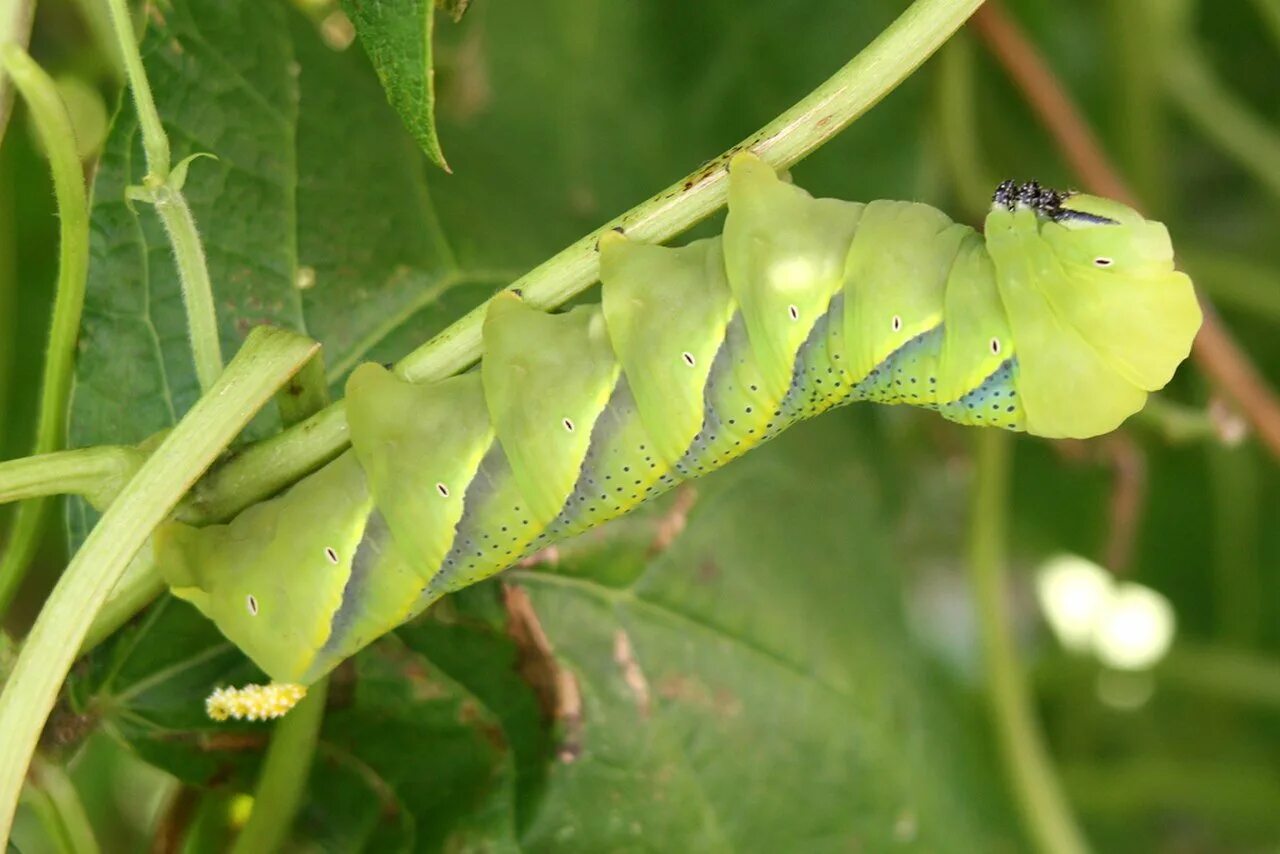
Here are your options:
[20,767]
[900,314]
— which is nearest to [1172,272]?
[900,314]

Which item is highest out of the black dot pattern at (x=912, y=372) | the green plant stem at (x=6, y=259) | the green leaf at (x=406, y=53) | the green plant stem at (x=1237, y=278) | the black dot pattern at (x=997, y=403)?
the green plant stem at (x=6, y=259)

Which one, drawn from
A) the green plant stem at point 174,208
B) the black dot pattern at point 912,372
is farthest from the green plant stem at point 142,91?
the black dot pattern at point 912,372

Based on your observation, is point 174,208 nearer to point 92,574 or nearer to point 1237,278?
point 92,574

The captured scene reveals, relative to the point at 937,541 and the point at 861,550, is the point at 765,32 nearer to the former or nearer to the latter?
the point at 861,550

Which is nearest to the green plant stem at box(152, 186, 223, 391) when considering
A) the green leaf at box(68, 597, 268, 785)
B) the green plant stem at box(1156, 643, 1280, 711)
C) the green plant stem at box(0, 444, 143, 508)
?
the green plant stem at box(0, 444, 143, 508)

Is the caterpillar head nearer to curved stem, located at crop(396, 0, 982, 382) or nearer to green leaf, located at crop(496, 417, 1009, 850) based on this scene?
curved stem, located at crop(396, 0, 982, 382)

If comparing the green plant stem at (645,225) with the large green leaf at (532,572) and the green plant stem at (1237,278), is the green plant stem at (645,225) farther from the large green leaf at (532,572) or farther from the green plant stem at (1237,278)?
the green plant stem at (1237,278)
